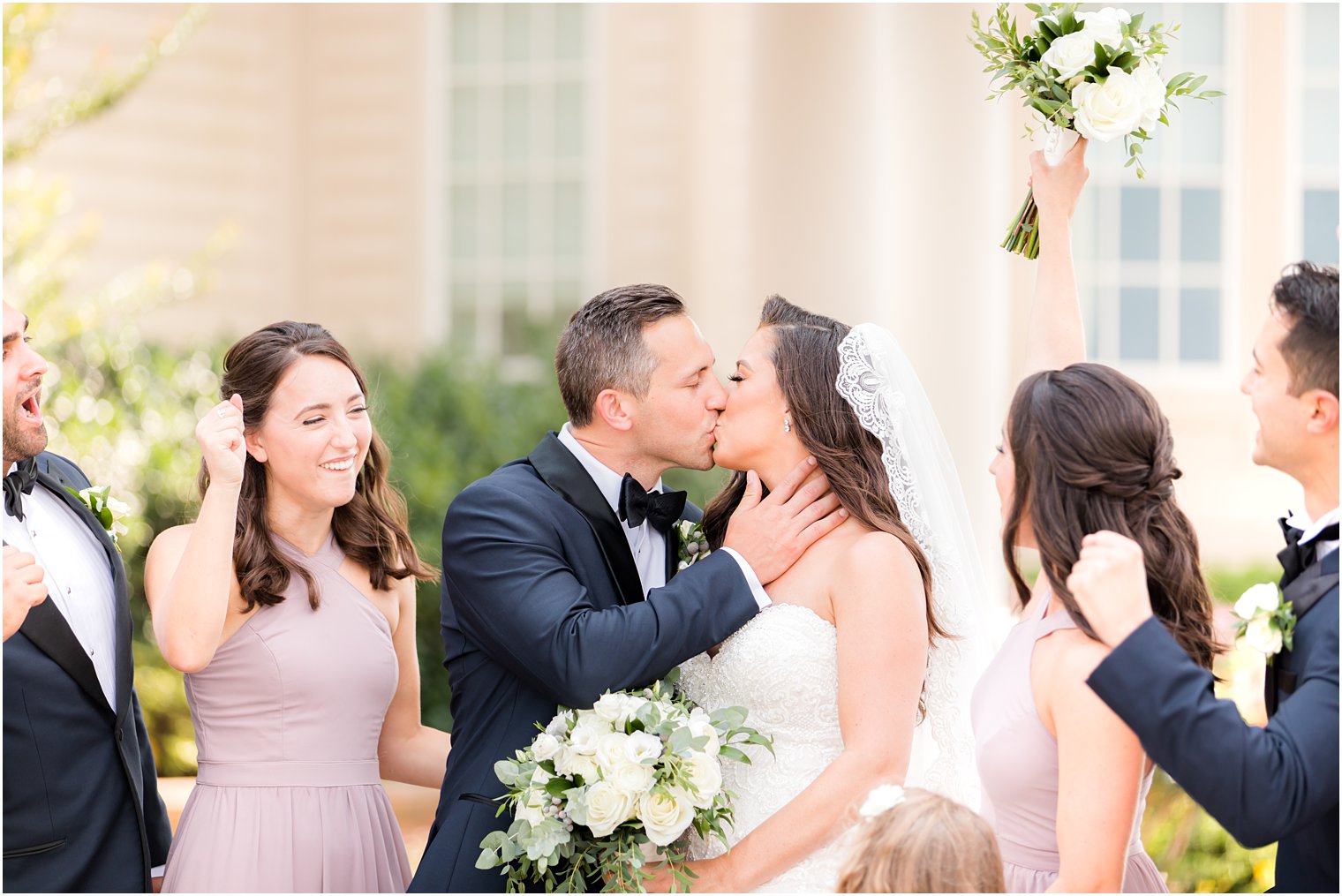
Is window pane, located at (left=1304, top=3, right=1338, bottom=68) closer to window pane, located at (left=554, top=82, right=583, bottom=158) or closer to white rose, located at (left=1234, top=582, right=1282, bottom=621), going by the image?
window pane, located at (left=554, top=82, right=583, bottom=158)

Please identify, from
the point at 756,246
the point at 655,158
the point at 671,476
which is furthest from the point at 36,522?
the point at 655,158

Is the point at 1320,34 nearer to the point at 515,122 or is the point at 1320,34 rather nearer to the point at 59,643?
the point at 515,122

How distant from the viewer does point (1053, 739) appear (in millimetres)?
2957

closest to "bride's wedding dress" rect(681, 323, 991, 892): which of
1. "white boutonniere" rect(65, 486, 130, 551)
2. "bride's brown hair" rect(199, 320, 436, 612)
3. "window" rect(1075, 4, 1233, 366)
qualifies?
"bride's brown hair" rect(199, 320, 436, 612)

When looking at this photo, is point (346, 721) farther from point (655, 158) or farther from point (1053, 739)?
point (655, 158)

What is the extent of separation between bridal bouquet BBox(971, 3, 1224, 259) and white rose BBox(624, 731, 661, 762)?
6.02ft

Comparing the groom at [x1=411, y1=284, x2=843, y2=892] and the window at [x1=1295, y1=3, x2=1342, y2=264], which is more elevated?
the window at [x1=1295, y1=3, x2=1342, y2=264]

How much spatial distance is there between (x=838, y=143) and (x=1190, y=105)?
7.41 metres

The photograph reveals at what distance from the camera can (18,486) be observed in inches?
139

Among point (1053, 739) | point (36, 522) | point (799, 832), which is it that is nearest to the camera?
point (1053, 739)

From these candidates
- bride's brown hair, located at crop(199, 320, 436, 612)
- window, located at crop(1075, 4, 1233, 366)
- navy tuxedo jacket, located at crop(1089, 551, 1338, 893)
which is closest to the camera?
navy tuxedo jacket, located at crop(1089, 551, 1338, 893)

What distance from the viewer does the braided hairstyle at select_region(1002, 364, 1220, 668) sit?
116 inches

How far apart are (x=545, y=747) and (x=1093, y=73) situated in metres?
2.19

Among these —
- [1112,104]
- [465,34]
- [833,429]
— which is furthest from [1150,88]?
[465,34]
